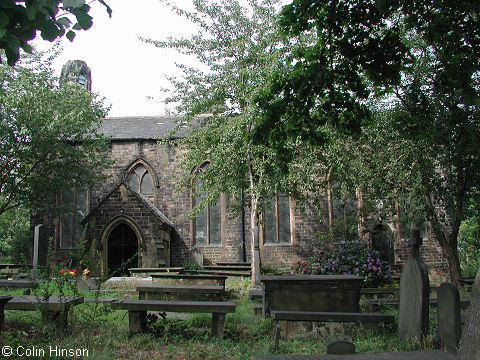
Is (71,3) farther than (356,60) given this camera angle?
No

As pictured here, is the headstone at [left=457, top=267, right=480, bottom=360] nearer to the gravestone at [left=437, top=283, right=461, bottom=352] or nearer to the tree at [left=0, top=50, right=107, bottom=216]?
the gravestone at [left=437, top=283, right=461, bottom=352]

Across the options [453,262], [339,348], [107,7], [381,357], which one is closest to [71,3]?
[107,7]

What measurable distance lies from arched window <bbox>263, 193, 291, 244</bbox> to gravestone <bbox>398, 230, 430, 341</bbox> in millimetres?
14035

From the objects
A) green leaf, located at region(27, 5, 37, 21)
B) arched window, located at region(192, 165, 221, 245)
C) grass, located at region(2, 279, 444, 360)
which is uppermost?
green leaf, located at region(27, 5, 37, 21)

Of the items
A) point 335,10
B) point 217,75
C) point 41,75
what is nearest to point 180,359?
point 335,10

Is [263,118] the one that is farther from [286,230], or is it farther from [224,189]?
[286,230]

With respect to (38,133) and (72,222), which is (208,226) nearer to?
(72,222)

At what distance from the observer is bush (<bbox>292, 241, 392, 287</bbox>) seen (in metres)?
12.7

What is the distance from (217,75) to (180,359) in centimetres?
1049

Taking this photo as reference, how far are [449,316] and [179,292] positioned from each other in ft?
17.8

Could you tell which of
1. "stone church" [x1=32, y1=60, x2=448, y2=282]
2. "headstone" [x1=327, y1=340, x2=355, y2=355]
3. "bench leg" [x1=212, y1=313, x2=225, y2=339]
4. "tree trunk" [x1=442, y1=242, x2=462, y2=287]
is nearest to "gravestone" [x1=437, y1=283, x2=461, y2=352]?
"headstone" [x1=327, y1=340, x2=355, y2=355]

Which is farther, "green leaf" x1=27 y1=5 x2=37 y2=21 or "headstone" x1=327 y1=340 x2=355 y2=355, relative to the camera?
"headstone" x1=327 y1=340 x2=355 y2=355

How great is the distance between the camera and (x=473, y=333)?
352 centimetres

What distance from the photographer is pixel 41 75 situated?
16703mm
